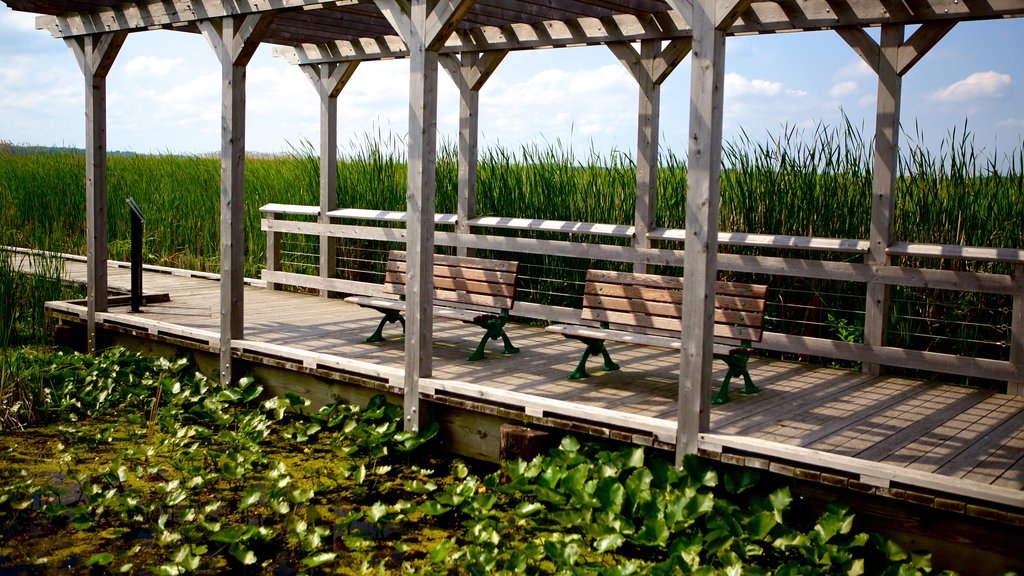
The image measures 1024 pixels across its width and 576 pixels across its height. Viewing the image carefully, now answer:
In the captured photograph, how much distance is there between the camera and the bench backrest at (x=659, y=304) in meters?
5.82

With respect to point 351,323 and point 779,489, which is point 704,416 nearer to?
point 779,489

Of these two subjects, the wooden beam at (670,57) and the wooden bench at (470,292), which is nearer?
the wooden bench at (470,292)

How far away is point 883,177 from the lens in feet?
21.5

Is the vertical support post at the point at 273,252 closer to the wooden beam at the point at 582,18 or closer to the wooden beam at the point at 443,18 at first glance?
the wooden beam at the point at 582,18

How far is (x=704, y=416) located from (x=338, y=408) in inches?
98.4

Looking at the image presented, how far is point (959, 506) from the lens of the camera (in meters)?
3.97

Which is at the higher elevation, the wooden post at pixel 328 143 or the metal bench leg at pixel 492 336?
the wooden post at pixel 328 143

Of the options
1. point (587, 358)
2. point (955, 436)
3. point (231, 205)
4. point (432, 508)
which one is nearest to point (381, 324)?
point (231, 205)

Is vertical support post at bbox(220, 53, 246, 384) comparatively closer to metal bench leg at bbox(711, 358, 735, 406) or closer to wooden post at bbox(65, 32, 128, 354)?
wooden post at bbox(65, 32, 128, 354)

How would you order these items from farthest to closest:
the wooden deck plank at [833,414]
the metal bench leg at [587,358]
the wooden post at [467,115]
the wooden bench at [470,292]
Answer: the wooden post at [467,115], the wooden bench at [470,292], the metal bench leg at [587,358], the wooden deck plank at [833,414]

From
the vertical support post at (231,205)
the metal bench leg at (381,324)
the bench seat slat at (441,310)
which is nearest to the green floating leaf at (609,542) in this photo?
the bench seat slat at (441,310)

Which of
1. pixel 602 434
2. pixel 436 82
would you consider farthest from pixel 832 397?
pixel 436 82

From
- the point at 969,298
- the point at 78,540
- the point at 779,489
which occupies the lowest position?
the point at 78,540

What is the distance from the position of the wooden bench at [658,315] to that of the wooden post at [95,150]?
3986mm
